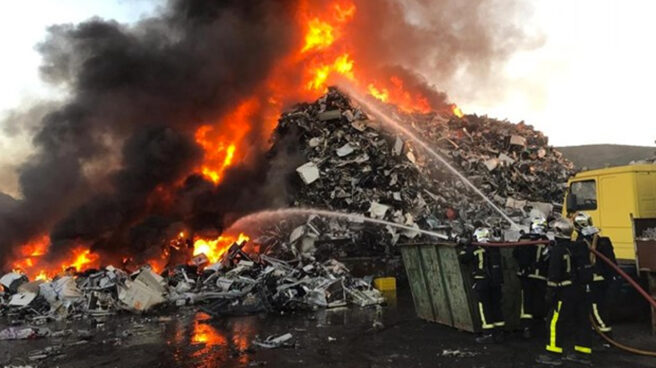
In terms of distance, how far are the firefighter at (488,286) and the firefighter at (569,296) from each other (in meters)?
0.91

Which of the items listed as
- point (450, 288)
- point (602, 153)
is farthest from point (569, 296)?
point (602, 153)

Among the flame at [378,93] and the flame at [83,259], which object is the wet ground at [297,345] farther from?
the flame at [378,93]

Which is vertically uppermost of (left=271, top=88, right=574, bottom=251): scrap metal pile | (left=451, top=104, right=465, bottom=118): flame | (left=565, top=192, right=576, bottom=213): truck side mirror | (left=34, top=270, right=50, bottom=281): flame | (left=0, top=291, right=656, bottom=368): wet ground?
(left=451, top=104, right=465, bottom=118): flame

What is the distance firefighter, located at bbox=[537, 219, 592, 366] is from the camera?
6.05 metres

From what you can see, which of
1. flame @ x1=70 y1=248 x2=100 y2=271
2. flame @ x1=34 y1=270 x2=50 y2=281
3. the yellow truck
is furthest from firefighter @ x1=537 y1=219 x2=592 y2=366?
flame @ x1=34 y1=270 x2=50 y2=281

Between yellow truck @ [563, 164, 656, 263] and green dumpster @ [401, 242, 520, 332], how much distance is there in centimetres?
200

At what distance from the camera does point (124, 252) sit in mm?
15914

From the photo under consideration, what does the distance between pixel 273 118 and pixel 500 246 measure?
51.3 ft

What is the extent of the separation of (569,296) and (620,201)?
293 centimetres

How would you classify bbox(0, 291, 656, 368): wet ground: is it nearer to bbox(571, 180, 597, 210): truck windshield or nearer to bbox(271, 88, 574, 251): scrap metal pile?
bbox(571, 180, 597, 210): truck windshield

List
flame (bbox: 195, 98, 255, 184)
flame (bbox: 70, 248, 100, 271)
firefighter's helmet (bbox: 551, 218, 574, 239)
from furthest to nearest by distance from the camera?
1. flame (bbox: 195, 98, 255, 184)
2. flame (bbox: 70, 248, 100, 271)
3. firefighter's helmet (bbox: 551, 218, 574, 239)

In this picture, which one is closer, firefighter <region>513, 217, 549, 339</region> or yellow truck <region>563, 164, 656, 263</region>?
firefighter <region>513, 217, 549, 339</region>

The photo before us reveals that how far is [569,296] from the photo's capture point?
19.9ft

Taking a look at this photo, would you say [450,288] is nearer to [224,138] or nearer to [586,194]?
[586,194]
